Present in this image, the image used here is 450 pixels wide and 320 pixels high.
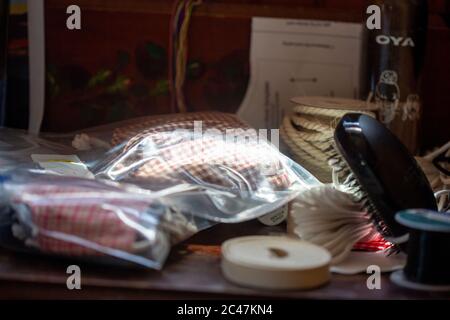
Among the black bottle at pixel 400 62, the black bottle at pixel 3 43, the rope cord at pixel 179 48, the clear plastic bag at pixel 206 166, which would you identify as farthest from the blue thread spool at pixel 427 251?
the black bottle at pixel 3 43

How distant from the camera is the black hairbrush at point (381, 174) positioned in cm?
64

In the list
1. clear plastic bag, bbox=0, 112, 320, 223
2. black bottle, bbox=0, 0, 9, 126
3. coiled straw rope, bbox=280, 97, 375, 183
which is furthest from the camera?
black bottle, bbox=0, 0, 9, 126

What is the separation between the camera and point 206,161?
0.74 m

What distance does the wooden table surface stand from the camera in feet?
1.90

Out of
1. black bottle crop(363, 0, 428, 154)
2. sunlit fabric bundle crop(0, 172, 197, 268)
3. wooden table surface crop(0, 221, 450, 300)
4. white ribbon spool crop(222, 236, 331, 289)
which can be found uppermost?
black bottle crop(363, 0, 428, 154)

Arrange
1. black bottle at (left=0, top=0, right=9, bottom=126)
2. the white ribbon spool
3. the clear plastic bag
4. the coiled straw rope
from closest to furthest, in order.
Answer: the white ribbon spool → the clear plastic bag → the coiled straw rope → black bottle at (left=0, top=0, right=9, bottom=126)

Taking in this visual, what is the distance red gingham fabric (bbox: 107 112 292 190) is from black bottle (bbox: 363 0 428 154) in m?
0.23

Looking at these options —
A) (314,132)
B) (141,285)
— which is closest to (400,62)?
(314,132)

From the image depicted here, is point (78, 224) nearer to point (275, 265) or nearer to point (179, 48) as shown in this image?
point (275, 265)

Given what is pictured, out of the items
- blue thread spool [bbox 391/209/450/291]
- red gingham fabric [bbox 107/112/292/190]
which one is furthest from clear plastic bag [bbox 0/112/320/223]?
blue thread spool [bbox 391/209/450/291]

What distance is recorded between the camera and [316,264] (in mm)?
585

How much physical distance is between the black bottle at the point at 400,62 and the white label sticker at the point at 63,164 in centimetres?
41

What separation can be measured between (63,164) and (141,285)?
0.26m

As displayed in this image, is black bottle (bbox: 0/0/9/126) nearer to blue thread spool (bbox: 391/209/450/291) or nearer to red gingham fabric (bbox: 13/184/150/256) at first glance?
red gingham fabric (bbox: 13/184/150/256)
